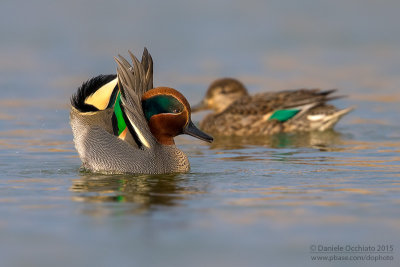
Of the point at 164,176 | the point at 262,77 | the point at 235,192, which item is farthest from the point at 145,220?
the point at 262,77

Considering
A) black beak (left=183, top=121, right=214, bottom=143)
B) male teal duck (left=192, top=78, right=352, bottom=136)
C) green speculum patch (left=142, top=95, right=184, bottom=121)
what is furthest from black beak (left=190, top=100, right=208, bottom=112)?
green speculum patch (left=142, top=95, right=184, bottom=121)

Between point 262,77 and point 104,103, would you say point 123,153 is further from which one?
point 262,77

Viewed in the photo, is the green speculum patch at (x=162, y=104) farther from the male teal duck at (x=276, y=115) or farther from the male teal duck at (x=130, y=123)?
the male teal duck at (x=276, y=115)

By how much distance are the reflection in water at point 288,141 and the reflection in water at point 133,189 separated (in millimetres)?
3108

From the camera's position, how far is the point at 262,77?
18125 millimetres

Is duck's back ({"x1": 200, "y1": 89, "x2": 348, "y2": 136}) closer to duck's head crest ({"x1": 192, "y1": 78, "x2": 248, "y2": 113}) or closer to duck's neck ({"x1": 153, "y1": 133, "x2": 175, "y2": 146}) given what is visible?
duck's head crest ({"x1": 192, "y1": 78, "x2": 248, "y2": 113})

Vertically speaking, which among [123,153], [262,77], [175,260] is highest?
[262,77]

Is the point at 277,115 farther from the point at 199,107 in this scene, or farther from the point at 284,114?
the point at 199,107

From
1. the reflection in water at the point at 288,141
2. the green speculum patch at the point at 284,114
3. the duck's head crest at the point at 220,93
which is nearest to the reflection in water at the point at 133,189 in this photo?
the reflection in water at the point at 288,141

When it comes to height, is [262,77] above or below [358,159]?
above

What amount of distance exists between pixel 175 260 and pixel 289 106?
818cm

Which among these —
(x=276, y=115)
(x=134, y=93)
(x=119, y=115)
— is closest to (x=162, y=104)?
(x=134, y=93)

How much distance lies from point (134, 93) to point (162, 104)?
11.7 inches

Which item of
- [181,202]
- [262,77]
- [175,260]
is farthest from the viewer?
[262,77]
